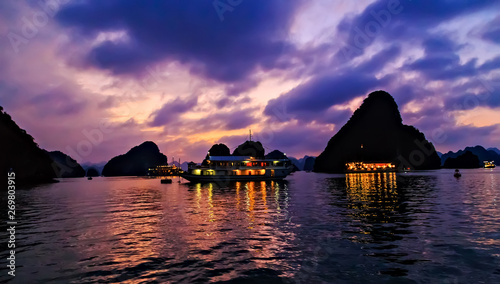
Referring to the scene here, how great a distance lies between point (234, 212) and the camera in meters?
27.9

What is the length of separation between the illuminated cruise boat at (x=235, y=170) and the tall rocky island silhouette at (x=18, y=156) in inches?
3343

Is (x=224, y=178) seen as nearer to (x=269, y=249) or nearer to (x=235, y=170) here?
(x=235, y=170)

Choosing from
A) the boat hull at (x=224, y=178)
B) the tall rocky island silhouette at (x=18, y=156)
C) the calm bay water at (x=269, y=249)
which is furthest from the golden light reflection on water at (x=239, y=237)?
the tall rocky island silhouette at (x=18, y=156)

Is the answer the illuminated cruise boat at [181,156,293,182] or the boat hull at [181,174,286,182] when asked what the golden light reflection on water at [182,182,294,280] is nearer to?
the boat hull at [181,174,286,182]

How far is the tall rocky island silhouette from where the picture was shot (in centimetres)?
11860

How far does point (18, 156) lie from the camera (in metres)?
123

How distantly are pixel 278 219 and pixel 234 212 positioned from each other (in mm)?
5926

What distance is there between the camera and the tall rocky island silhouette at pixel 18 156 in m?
119

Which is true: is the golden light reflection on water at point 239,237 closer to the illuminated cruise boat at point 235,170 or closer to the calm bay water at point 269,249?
the calm bay water at point 269,249

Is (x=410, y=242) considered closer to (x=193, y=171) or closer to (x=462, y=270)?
(x=462, y=270)

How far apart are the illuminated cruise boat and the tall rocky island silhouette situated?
279 feet

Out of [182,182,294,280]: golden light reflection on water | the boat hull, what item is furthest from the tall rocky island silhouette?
[182,182,294,280]: golden light reflection on water

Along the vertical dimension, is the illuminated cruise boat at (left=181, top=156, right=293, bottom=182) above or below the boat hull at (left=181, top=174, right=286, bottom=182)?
above

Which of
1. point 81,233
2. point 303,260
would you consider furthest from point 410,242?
point 81,233
